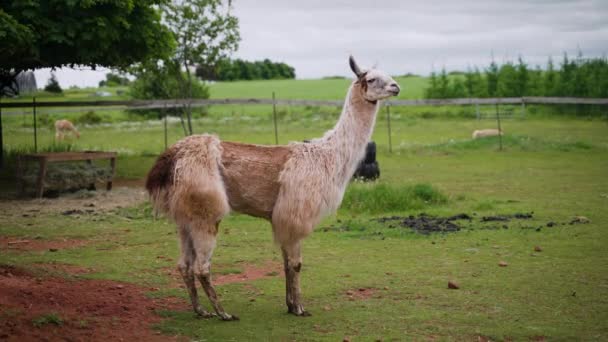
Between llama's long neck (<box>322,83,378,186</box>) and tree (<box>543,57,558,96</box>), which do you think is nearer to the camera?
llama's long neck (<box>322,83,378,186</box>)

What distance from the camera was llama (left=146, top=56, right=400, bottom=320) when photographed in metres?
7.20

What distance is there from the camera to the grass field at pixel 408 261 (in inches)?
271

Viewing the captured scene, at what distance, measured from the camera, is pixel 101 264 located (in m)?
9.65

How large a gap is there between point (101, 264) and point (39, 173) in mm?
6814

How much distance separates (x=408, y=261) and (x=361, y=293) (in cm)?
175

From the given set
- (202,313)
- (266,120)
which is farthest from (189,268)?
(266,120)

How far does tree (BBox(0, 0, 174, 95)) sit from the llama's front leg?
A: 8.53 metres

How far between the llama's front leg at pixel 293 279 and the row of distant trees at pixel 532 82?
33012 millimetres

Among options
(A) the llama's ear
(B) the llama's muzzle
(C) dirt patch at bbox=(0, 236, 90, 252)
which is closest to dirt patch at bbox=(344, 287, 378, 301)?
(B) the llama's muzzle

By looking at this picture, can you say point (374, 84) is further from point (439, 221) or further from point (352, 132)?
point (439, 221)

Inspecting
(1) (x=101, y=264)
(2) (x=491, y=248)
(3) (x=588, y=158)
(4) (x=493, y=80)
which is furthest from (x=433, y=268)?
(4) (x=493, y=80)

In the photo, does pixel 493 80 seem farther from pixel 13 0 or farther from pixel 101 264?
pixel 101 264

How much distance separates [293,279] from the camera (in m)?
7.44

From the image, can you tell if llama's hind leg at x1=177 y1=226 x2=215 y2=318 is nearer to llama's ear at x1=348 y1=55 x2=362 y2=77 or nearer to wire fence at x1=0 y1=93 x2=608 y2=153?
llama's ear at x1=348 y1=55 x2=362 y2=77
